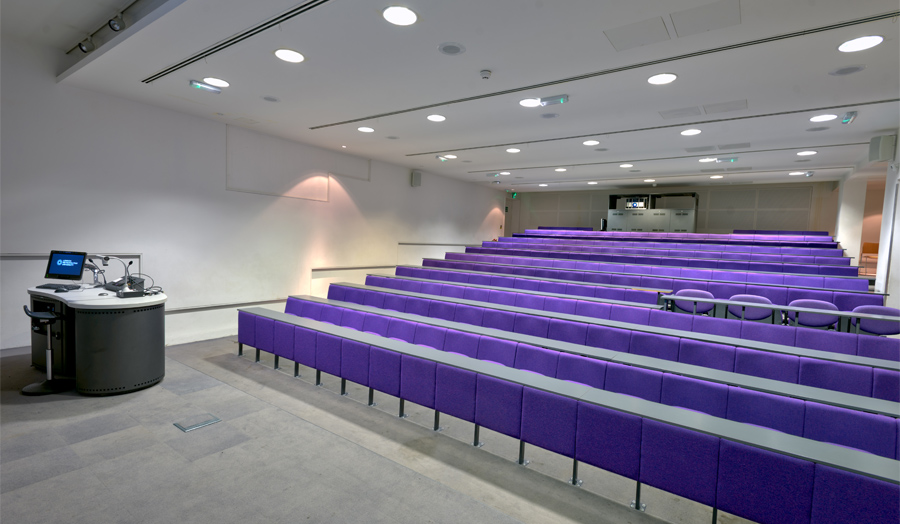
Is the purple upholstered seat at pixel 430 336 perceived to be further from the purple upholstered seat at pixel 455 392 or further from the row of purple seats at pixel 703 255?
the row of purple seats at pixel 703 255

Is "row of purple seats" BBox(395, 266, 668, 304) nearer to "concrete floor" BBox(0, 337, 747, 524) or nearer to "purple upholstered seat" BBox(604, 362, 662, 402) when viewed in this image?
"purple upholstered seat" BBox(604, 362, 662, 402)

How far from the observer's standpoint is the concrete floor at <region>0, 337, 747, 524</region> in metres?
2.37

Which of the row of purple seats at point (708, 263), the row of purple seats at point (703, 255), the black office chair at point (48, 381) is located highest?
the row of purple seats at point (703, 255)

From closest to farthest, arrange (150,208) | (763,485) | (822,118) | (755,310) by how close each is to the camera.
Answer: (763,485) → (755,310) → (822,118) → (150,208)

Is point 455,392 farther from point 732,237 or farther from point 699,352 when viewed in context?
point 732,237

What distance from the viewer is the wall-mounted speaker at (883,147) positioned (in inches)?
245

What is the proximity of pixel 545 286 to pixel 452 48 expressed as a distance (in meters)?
3.61

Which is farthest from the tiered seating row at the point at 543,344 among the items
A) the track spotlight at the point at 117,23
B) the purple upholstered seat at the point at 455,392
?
the track spotlight at the point at 117,23

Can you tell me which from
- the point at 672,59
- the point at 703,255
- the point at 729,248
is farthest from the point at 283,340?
the point at 729,248

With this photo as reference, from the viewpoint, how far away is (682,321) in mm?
4234

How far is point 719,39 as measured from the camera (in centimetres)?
345

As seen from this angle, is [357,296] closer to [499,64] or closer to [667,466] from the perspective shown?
[499,64]

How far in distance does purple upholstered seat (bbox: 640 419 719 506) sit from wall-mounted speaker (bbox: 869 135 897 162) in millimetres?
7022

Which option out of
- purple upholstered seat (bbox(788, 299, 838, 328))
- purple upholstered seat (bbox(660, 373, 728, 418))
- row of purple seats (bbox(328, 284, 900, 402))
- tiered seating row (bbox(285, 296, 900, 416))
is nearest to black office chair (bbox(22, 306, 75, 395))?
tiered seating row (bbox(285, 296, 900, 416))
